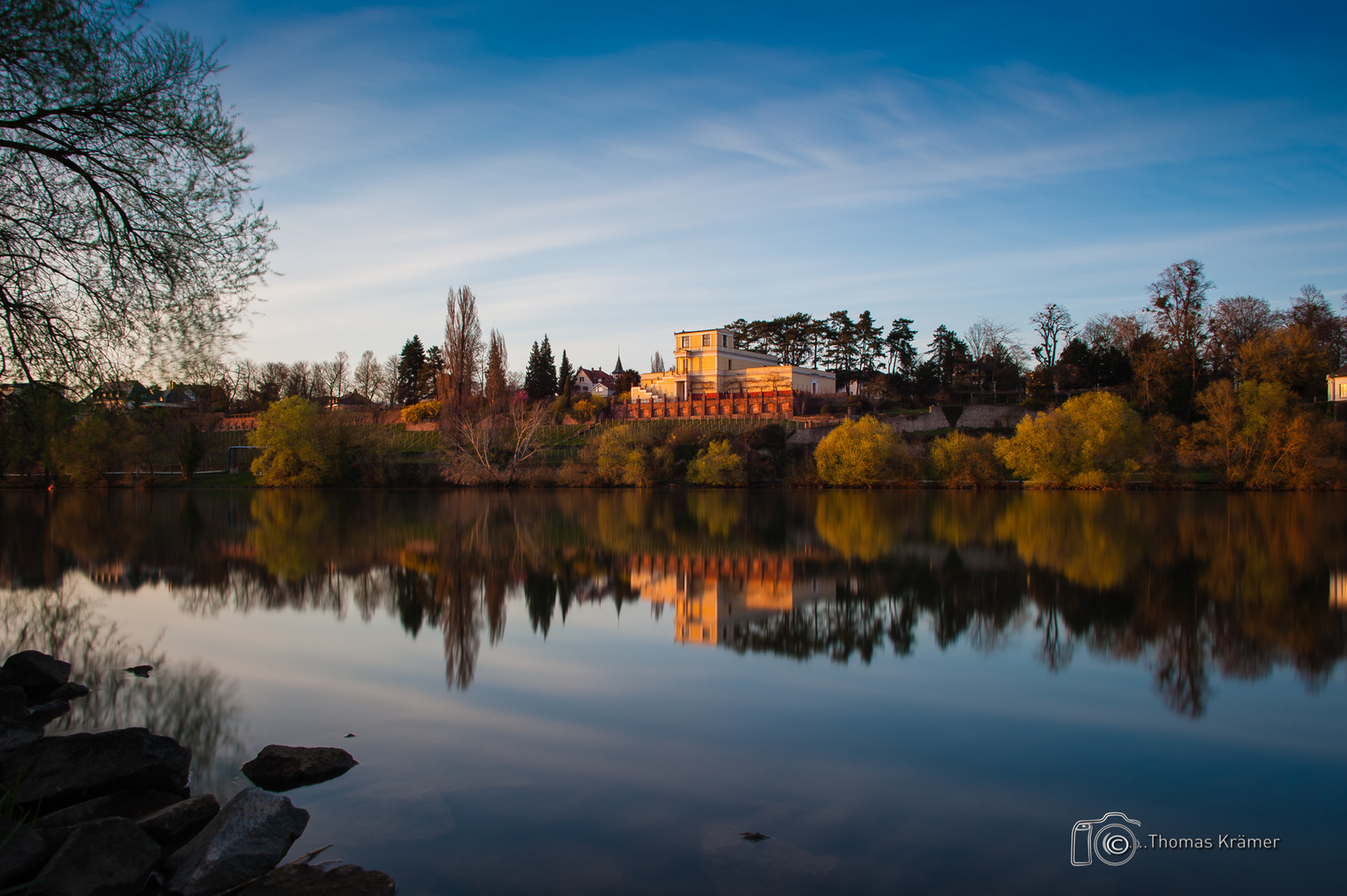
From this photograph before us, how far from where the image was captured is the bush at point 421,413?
66.5 meters

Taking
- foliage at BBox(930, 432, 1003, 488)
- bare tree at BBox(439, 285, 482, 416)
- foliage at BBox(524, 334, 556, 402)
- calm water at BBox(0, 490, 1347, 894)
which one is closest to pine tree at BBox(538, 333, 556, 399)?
foliage at BBox(524, 334, 556, 402)

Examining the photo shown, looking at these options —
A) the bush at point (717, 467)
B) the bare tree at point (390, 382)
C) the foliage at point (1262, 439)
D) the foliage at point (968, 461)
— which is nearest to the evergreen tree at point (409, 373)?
the bare tree at point (390, 382)

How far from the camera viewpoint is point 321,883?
4430mm

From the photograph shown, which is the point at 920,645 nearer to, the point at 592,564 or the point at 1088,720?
the point at 1088,720

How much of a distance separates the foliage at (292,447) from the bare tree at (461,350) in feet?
28.0

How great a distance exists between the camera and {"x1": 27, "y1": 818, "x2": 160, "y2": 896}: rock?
4.23 metres

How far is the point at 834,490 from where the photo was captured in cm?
4625

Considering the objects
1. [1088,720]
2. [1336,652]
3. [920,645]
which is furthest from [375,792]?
[1336,652]

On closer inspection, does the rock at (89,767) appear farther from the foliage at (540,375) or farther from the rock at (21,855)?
the foliage at (540,375)

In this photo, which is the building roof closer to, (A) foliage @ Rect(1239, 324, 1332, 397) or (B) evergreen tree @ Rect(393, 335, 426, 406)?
(B) evergreen tree @ Rect(393, 335, 426, 406)

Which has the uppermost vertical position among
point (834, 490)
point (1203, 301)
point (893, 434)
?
point (1203, 301)

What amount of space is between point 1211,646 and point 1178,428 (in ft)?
127

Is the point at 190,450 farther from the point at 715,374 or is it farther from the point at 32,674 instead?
the point at 32,674

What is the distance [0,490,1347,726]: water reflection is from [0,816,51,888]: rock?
453 cm
